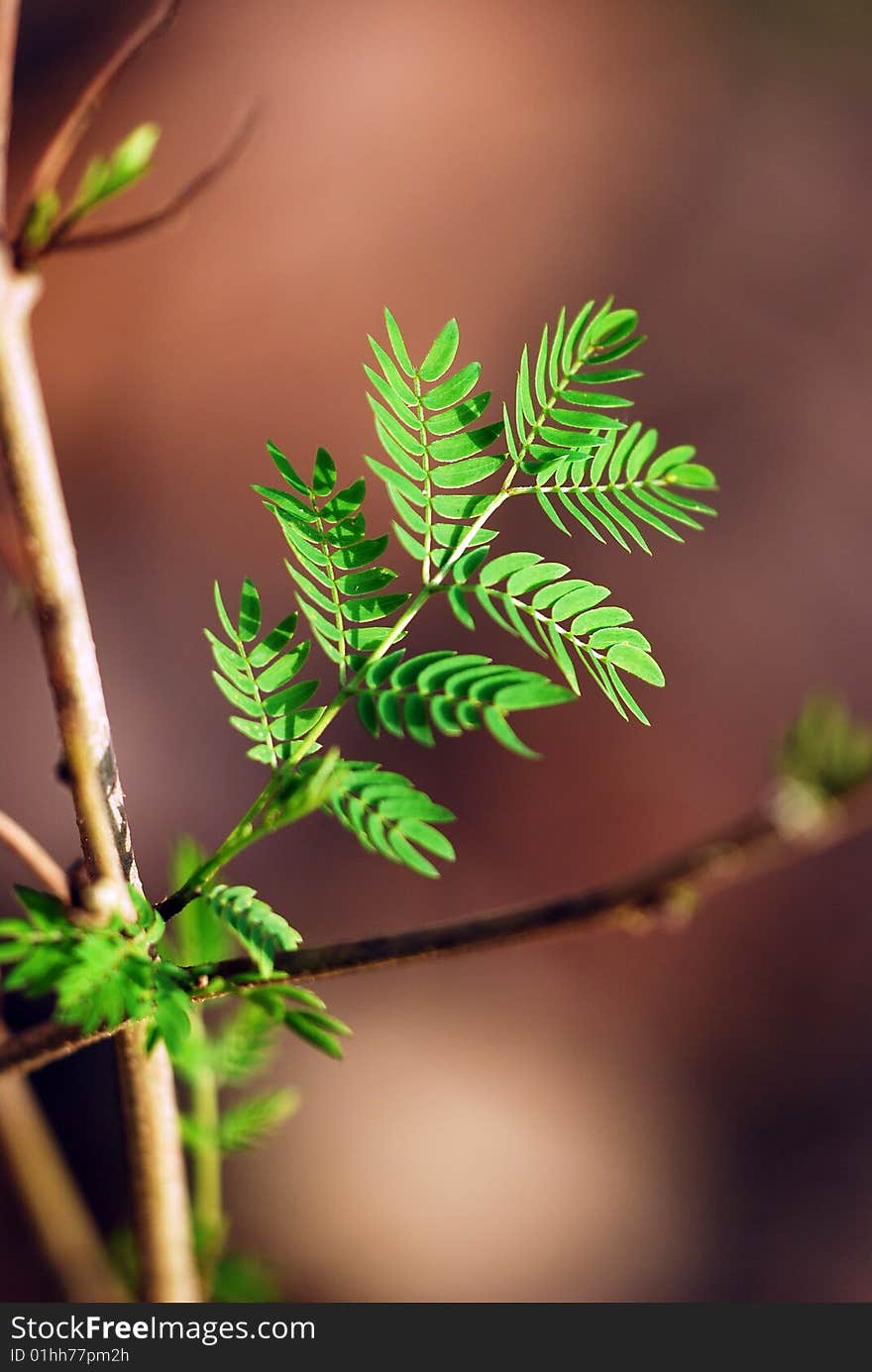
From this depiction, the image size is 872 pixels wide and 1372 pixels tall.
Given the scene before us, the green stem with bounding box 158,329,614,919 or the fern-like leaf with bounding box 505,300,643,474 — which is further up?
the fern-like leaf with bounding box 505,300,643,474

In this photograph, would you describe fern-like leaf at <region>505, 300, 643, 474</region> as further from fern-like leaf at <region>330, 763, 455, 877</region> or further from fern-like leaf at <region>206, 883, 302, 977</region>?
fern-like leaf at <region>206, 883, 302, 977</region>

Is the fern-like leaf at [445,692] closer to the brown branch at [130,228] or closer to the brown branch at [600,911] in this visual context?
the brown branch at [600,911]

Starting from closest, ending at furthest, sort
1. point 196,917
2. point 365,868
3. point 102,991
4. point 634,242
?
point 102,991
point 196,917
point 365,868
point 634,242

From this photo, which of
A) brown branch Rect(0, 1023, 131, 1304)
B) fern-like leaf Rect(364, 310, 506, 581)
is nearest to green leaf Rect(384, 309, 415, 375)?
fern-like leaf Rect(364, 310, 506, 581)

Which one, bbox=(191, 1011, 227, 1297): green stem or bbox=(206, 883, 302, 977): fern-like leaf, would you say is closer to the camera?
bbox=(206, 883, 302, 977): fern-like leaf

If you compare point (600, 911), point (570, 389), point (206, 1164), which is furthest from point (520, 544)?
point (600, 911)

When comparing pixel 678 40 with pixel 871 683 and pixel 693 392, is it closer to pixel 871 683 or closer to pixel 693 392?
pixel 693 392

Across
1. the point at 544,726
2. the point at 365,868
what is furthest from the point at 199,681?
the point at 544,726

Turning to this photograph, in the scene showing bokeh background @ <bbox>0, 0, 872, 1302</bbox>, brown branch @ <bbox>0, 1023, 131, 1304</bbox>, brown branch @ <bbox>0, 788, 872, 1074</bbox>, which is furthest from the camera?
bokeh background @ <bbox>0, 0, 872, 1302</bbox>
